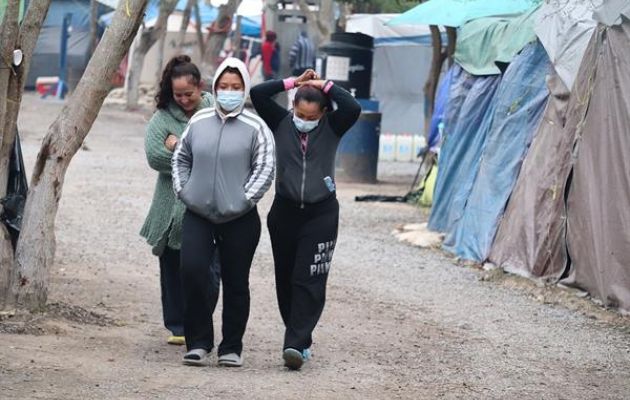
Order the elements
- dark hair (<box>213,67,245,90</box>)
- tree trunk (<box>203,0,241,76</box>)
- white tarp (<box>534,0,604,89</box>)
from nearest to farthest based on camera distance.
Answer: dark hair (<box>213,67,245,90</box>) → white tarp (<box>534,0,604,89</box>) → tree trunk (<box>203,0,241,76</box>)

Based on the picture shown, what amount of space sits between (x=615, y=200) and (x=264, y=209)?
21.1 ft

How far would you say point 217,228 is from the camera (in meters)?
7.09

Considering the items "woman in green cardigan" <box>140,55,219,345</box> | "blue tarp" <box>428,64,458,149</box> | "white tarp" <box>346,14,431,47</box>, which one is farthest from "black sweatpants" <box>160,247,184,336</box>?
"white tarp" <box>346,14,431,47</box>

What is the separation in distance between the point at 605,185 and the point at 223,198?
401 centimetres

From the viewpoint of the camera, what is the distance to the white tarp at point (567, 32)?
1057 centimetres

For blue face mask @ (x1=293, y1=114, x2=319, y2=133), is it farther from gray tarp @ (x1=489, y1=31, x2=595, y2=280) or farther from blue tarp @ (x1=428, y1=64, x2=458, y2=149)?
blue tarp @ (x1=428, y1=64, x2=458, y2=149)

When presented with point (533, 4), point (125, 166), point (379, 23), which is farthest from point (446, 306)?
point (379, 23)

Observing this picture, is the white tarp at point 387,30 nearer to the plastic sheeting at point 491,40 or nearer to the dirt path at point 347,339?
the plastic sheeting at point 491,40

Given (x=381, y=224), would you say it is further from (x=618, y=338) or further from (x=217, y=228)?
(x=217, y=228)

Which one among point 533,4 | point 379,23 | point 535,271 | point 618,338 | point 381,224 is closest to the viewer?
point 618,338

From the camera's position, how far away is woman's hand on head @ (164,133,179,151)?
24.4 feet

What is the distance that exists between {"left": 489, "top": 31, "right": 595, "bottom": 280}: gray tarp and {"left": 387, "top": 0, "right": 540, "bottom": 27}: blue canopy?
3.33 metres

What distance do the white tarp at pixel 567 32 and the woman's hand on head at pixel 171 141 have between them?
422 cm

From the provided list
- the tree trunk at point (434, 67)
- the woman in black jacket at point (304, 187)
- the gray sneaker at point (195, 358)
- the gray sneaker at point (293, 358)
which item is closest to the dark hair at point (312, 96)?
the woman in black jacket at point (304, 187)
